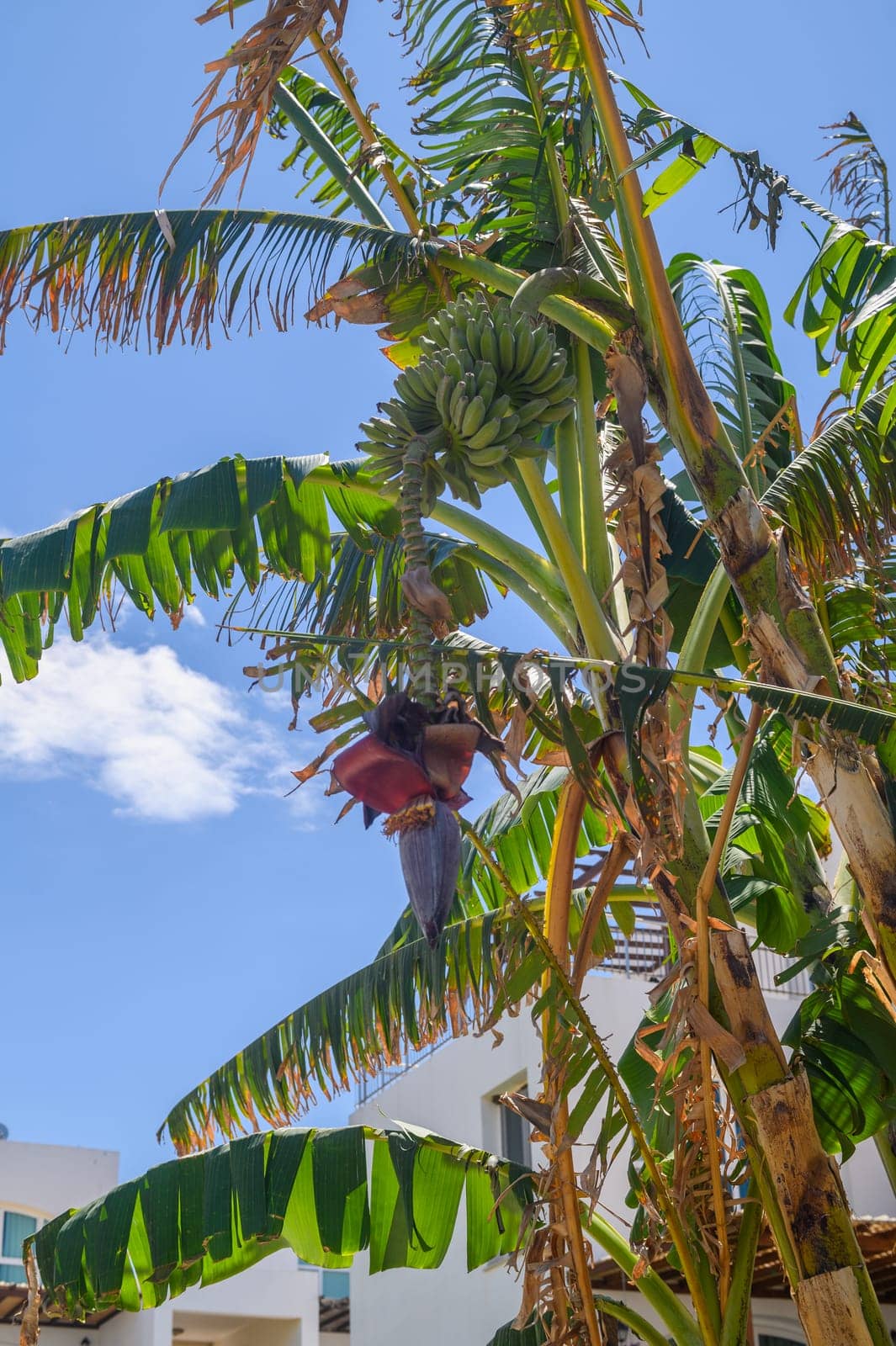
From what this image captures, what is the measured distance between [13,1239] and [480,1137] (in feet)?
21.8

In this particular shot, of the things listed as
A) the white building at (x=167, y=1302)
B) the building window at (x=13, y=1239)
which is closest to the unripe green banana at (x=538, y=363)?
the white building at (x=167, y=1302)

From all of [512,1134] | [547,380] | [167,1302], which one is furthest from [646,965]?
[547,380]

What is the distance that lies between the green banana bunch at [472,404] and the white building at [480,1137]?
7.20 m

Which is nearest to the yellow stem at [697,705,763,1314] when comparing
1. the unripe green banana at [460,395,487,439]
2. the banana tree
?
the banana tree

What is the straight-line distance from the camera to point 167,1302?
1291 centimetres

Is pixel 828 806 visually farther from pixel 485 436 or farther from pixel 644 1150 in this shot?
pixel 485 436

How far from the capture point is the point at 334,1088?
482 centimetres

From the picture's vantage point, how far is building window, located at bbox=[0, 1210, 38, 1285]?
13.9 meters

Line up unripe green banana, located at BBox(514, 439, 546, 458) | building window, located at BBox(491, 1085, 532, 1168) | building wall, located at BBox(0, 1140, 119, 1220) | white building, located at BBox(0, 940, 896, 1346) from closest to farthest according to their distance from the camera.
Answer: unripe green banana, located at BBox(514, 439, 546, 458) → white building, located at BBox(0, 940, 896, 1346) → building window, located at BBox(491, 1085, 532, 1168) → building wall, located at BBox(0, 1140, 119, 1220)

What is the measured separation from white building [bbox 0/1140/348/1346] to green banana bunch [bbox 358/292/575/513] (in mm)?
11642

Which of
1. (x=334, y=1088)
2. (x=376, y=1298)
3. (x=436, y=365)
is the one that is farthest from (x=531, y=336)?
(x=376, y=1298)

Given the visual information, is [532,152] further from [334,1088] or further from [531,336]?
[334,1088]

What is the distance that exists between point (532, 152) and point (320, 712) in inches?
80.8

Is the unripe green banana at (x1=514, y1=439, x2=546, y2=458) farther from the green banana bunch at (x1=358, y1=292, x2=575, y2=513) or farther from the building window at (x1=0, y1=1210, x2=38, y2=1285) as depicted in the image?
the building window at (x1=0, y1=1210, x2=38, y2=1285)
